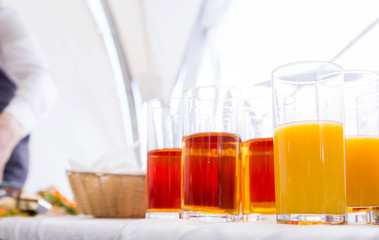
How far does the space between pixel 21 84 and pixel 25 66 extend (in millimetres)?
125

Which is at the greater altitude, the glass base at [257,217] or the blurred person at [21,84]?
the blurred person at [21,84]

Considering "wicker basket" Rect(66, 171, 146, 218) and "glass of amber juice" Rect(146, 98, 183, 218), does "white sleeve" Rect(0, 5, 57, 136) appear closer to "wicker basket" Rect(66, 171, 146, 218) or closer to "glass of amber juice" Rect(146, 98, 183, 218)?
"wicker basket" Rect(66, 171, 146, 218)

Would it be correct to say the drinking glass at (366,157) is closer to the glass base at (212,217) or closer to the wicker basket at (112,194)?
the glass base at (212,217)

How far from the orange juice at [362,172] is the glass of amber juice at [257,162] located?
154 millimetres

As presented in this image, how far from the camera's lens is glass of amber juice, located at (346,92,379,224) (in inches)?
29.0

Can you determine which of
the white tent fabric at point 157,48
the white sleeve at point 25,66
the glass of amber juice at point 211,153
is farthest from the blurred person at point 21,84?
the glass of amber juice at point 211,153

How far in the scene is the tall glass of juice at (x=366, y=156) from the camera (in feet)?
2.43

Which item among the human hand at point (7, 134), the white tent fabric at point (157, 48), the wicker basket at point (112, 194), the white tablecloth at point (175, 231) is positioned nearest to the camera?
the white tablecloth at point (175, 231)

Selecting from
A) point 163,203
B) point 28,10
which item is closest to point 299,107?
point 163,203

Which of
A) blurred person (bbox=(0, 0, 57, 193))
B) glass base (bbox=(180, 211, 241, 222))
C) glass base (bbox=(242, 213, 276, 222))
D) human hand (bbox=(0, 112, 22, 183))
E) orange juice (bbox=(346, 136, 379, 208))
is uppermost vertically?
blurred person (bbox=(0, 0, 57, 193))

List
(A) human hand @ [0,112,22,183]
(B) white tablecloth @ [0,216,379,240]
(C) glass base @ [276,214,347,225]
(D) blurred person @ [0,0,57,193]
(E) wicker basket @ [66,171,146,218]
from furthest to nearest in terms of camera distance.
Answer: (D) blurred person @ [0,0,57,193] → (A) human hand @ [0,112,22,183] → (E) wicker basket @ [66,171,146,218] → (C) glass base @ [276,214,347,225] → (B) white tablecloth @ [0,216,379,240]

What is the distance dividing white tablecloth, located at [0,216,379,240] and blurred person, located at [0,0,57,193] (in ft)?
3.31

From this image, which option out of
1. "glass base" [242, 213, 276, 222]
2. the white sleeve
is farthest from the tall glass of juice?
the white sleeve

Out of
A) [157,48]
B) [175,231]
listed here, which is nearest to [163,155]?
[175,231]
